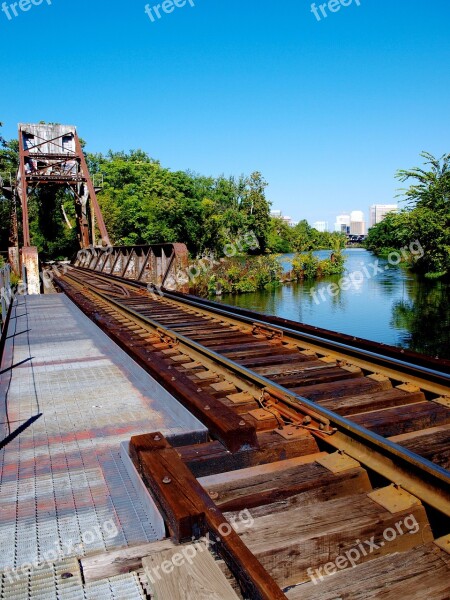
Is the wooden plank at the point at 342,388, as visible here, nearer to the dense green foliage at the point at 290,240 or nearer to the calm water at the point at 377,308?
the calm water at the point at 377,308

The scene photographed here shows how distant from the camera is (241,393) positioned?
4523mm

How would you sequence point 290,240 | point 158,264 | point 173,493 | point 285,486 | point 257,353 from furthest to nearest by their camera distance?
point 290,240 → point 158,264 → point 257,353 → point 285,486 → point 173,493

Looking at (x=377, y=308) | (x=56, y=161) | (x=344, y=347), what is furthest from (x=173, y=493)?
(x=56, y=161)

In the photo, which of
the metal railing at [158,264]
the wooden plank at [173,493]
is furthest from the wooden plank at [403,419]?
the metal railing at [158,264]

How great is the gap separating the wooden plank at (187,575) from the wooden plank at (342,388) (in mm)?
2366

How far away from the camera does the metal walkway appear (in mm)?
2450

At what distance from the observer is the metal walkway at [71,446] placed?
Answer: 96.4 inches

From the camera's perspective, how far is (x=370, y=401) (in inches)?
163

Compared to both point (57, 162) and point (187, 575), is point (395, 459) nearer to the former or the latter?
point (187, 575)

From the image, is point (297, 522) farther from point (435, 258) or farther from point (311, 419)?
Result: point (435, 258)

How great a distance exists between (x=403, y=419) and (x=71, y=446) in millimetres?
2350

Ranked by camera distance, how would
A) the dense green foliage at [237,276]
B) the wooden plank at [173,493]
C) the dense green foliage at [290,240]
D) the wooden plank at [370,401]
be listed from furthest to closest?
the dense green foliage at [290,240] < the dense green foliage at [237,276] < the wooden plank at [370,401] < the wooden plank at [173,493]

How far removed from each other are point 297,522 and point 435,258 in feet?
135

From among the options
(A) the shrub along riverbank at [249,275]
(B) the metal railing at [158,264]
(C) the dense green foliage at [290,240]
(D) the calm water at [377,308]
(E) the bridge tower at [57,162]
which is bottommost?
(D) the calm water at [377,308]
